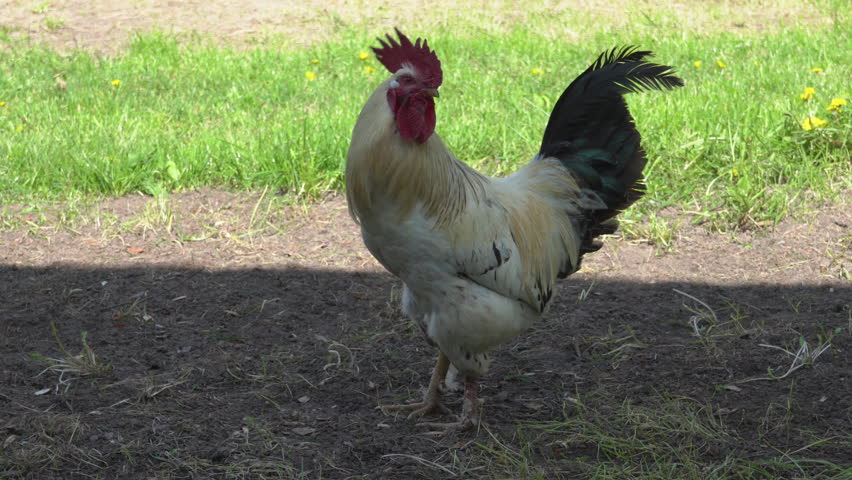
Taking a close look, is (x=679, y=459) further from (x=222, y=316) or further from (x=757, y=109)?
(x=757, y=109)

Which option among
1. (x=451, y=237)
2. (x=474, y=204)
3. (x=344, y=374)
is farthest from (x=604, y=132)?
(x=344, y=374)

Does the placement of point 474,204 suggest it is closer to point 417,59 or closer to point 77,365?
point 417,59

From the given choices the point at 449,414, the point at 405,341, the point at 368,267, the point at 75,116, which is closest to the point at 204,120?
the point at 75,116

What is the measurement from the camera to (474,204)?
3.16 metres

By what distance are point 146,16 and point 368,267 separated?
5559 millimetres

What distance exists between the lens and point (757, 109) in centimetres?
566

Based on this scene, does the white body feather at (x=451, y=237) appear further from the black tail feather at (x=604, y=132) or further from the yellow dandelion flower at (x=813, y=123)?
the yellow dandelion flower at (x=813, y=123)

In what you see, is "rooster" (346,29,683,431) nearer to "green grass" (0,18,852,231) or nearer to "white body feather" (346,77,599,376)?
"white body feather" (346,77,599,376)

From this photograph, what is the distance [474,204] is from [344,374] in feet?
3.38

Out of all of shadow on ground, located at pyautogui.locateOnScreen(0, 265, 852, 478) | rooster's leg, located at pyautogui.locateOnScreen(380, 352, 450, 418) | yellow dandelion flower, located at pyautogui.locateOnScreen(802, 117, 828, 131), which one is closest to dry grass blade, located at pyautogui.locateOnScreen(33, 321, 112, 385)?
shadow on ground, located at pyautogui.locateOnScreen(0, 265, 852, 478)

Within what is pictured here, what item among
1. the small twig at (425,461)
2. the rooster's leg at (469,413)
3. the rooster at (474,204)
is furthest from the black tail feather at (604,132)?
the small twig at (425,461)

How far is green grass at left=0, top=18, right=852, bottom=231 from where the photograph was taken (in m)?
5.16

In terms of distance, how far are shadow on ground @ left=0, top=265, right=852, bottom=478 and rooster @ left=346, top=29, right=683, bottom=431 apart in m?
0.33

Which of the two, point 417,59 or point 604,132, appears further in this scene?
point 604,132
